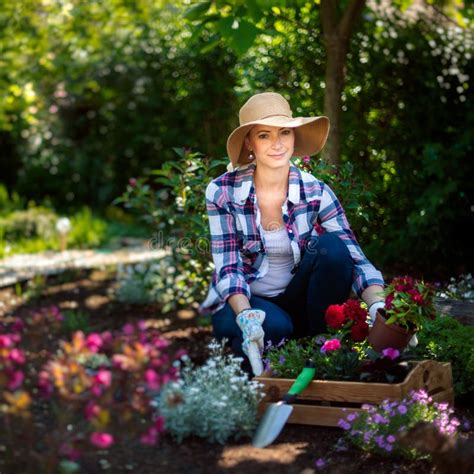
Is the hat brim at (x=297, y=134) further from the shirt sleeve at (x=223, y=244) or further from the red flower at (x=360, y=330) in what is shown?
the red flower at (x=360, y=330)

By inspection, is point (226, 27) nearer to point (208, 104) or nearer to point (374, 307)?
point (374, 307)

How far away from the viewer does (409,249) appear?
547 cm

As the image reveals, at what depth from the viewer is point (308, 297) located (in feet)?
12.1

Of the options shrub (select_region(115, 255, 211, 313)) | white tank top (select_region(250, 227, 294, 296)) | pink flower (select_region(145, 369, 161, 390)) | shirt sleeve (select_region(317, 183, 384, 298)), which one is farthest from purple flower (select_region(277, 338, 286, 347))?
shrub (select_region(115, 255, 211, 313))

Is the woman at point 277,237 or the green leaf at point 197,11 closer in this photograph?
the woman at point 277,237

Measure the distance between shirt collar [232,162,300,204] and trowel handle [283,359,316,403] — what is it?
833mm

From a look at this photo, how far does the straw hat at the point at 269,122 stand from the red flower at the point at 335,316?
0.75 m

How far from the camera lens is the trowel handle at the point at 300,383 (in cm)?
305

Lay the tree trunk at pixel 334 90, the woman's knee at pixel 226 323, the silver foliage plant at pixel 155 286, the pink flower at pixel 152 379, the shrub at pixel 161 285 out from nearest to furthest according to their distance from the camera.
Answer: the pink flower at pixel 152 379 → the woman's knee at pixel 226 323 → the tree trunk at pixel 334 90 → the shrub at pixel 161 285 → the silver foliage plant at pixel 155 286

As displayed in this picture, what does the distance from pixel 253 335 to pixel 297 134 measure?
100cm

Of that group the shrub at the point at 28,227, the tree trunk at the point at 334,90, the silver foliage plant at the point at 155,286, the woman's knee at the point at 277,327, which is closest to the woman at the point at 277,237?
the woman's knee at the point at 277,327

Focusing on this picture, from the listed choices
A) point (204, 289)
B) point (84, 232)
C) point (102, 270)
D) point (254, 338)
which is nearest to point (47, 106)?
point (84, 232)

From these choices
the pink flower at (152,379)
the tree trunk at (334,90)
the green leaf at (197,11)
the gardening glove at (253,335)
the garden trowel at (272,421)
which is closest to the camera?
the pink flower at (152,379)

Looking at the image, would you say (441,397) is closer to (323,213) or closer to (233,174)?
(323,213)
